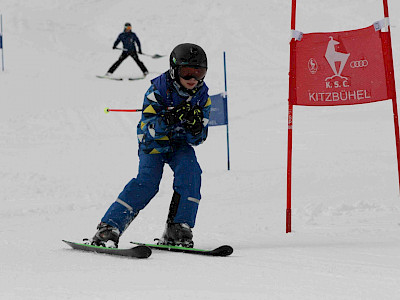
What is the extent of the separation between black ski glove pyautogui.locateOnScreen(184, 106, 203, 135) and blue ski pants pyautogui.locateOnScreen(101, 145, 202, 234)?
0.19 meters

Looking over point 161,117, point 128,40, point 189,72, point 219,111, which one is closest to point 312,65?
point 189,72

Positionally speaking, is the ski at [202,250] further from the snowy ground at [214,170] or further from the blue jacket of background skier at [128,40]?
the blue jacket of background skier at [128,40]

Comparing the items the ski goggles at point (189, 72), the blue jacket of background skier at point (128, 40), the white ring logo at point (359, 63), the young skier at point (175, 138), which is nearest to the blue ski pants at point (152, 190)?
the young skier at point (175, 138)

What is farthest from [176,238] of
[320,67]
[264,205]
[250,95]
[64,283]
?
[250,95]

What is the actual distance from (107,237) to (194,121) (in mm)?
927

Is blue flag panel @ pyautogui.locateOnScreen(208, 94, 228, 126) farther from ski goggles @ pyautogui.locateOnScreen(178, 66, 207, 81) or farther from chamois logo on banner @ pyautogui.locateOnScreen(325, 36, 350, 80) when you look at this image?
ski goggles @ pyautogui.locateOnScreen(178, 66, 207, 81)

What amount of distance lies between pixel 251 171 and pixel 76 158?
283 cm

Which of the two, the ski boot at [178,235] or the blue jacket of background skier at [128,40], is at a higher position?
the blue jacket of background skier at [128,40]

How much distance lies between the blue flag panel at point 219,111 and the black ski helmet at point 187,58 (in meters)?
5.57

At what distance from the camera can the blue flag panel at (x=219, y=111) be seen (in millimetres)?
9828

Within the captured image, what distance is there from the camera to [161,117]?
421 centimetres

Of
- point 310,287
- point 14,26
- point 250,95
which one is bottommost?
point 310,287

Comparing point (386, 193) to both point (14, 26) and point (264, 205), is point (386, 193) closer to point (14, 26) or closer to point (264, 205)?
point (264, 205)

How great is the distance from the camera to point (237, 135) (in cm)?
1214
